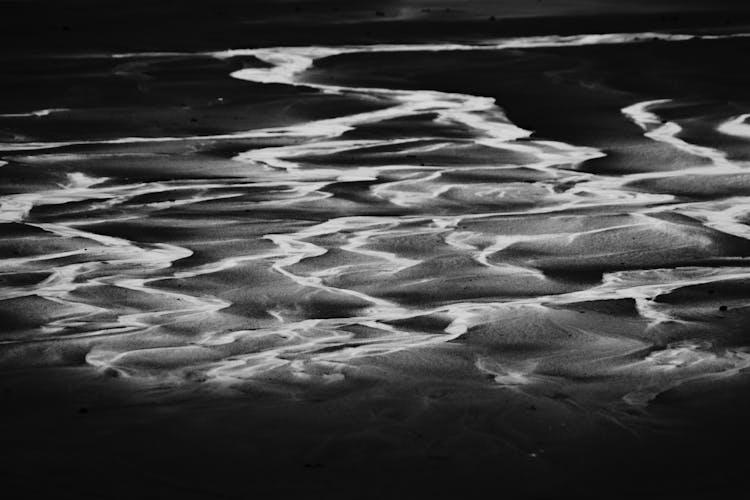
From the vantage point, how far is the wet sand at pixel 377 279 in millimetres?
4492

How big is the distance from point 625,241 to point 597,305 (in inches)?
45.5

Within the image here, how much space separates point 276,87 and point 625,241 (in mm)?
5483

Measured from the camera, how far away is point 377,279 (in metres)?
6.46

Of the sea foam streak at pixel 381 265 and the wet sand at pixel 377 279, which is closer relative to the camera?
the wet sand at pixel 377 279

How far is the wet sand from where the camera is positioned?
4.49 m

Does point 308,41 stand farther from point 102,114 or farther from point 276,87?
point 102,114

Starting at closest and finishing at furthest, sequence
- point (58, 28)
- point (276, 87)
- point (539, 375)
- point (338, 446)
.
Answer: point (338, 446) < point (539, 375) < point (276, 87) < point (58, 28)

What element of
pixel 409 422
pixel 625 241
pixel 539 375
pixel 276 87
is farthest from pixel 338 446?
pixel 276 87

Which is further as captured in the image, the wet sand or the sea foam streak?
the sea foam streak

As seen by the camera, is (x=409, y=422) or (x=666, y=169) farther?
(x=666, y=169)

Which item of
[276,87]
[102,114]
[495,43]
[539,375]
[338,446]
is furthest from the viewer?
[495,43]

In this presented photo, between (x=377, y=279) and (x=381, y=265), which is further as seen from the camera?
(x=381, y=265)

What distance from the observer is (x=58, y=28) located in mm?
15039

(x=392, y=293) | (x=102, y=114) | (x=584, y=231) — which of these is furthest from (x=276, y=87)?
(x=392, y=293)
